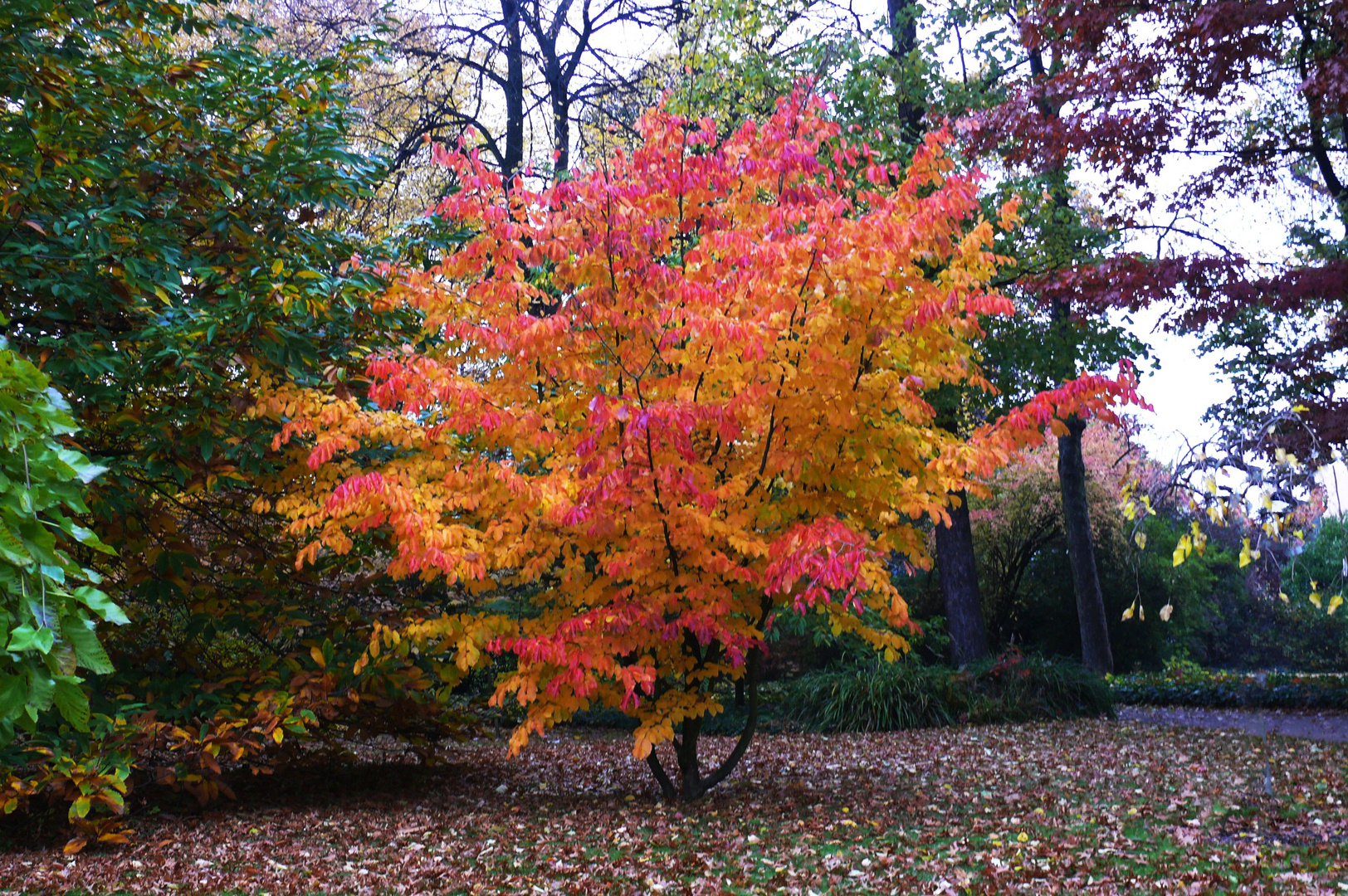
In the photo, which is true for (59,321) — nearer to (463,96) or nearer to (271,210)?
(271,210)

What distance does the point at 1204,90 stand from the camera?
7.83 metres

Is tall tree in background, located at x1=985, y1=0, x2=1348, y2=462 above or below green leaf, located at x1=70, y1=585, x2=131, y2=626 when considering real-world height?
above

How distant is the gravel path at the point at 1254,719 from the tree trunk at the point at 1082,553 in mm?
1142

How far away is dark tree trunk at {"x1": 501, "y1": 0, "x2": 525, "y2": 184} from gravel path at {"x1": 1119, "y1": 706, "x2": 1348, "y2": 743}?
9.71m

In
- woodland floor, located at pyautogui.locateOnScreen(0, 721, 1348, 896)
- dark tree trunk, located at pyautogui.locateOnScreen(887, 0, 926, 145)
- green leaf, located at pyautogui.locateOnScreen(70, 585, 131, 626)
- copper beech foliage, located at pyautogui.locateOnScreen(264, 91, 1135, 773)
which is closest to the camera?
green leaf, located at pyautogui.locateOnScreen(70, 585, 131, 626)

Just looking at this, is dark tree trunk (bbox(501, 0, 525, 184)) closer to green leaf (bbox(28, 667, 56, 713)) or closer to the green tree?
the green tree

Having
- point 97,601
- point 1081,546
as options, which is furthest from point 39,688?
point 1081,546

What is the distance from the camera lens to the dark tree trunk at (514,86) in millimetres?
12656

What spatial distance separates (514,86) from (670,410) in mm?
9466

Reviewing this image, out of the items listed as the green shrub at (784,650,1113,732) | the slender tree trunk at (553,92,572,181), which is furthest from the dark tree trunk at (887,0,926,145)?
the green shrub at (784,650,1113,732)

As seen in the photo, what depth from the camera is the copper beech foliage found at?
192 inches

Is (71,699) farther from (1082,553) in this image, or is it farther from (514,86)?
(1082,553)

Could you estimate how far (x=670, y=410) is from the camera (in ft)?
15.1

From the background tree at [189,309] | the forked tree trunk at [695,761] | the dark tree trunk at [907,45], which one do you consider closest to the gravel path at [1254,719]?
the forked tree trunk at [695,761]
